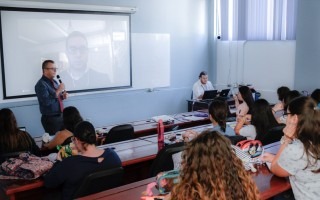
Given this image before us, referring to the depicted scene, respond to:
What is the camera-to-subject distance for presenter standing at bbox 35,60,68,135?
200 inches

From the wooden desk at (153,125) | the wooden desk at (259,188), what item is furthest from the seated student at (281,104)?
the wooden desk at (259,188)

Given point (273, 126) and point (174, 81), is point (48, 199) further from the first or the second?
point (174, 81)

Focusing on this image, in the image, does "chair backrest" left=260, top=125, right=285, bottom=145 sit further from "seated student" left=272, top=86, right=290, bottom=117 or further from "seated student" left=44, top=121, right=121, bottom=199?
"seated student" left=44, top=121, right=121, bottom=199

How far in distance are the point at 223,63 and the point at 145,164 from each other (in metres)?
4.74

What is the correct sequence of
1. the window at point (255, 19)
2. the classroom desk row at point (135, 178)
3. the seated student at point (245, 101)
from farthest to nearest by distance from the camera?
1. the window at point (255, 19)
2. the seated student at point (245, 101)
3. the classroom desk row at point (135, 178)

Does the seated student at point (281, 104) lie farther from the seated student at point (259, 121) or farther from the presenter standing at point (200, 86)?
the presenter standing at point (200, 86)

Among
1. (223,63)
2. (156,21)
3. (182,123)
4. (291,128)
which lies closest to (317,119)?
(291,128)

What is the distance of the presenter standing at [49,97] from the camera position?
5.08 m

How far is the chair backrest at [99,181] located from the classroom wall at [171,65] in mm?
3498

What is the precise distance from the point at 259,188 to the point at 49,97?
362 cm

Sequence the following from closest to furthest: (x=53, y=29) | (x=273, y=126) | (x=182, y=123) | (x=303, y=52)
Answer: (x=273, y=126) < (x=182, y=123) < (x=53, y=29) < (x=303, y=52)

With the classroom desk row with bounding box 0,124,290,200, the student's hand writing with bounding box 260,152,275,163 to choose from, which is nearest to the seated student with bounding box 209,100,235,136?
the classroom desk row with bounding box 0,124,290,200

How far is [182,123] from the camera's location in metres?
4.84

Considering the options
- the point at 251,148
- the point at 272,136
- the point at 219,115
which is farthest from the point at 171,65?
the point at 251,148
